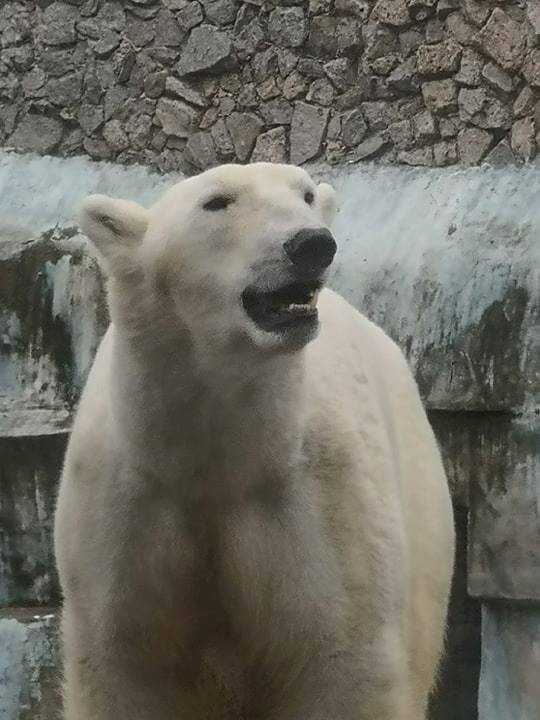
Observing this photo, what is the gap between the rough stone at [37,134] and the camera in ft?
18.3

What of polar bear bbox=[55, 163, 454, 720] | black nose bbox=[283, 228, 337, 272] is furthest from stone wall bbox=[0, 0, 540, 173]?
black nose bbox=[283, 228, 337, 272]

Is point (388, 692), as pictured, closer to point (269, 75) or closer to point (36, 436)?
point (36, 436)

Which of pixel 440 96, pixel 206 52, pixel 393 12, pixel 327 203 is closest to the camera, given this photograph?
pixel 327 203

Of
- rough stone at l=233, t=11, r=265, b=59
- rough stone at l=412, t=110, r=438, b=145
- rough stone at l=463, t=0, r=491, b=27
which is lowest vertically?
rough stone at l=412, t=110, r=438, b=145

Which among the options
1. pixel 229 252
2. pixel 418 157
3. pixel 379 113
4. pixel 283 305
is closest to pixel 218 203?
pixel 229 252

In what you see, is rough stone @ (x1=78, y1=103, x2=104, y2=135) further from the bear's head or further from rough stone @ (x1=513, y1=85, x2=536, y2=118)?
the bear's head

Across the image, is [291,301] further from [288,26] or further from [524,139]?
[288,26]

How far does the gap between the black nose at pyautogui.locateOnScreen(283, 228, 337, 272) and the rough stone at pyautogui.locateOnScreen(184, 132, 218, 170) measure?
316 cm

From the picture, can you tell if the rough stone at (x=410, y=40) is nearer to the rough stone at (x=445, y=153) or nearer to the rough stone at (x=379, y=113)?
the rough stone at (x=379, y=113)

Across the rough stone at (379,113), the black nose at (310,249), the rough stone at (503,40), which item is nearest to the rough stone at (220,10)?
the rough stone at (379,113)

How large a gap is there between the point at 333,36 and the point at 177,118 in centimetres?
74

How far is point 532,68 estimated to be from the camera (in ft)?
14.9

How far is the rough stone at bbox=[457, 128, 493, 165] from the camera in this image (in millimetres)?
4637

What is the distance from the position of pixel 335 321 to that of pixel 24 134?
3.04 m
